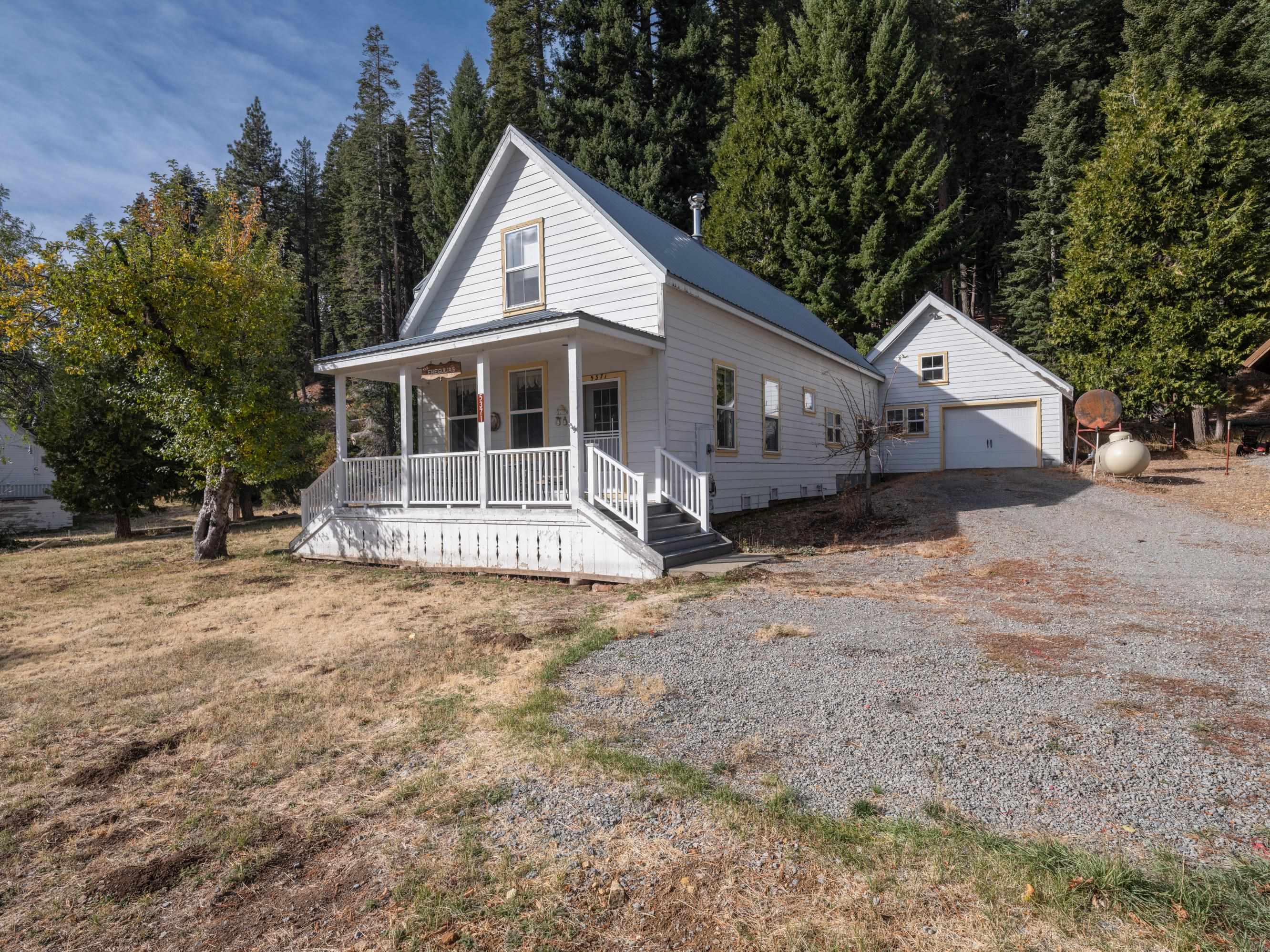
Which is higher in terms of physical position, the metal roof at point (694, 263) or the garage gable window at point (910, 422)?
the metal roof at point (694, 263)

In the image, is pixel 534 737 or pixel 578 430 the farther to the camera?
pixel 578 430

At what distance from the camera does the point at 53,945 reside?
7.64ft

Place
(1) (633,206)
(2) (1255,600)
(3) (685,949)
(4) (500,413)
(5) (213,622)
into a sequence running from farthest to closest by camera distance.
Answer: (1) (633,206), (4) (500,413), (5) (213,622), (2) (1255,600), (3) (685,949)

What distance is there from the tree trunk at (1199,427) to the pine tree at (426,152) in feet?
100

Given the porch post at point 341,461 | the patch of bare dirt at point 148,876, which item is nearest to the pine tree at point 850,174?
Result: the porch post at point 341,461

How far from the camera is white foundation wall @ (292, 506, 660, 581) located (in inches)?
362

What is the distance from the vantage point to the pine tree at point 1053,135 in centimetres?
2662

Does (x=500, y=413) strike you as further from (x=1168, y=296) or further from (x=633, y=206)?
(x=1168, y=296)

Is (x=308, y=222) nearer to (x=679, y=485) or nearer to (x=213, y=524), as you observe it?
(x=213, y=524)

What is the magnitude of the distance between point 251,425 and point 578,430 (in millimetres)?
6742

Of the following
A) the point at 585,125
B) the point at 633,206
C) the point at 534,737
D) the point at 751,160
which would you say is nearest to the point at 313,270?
the point at 585,125

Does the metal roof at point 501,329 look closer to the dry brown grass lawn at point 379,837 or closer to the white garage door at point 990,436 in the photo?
the dry brown grass lawn at point 379,837

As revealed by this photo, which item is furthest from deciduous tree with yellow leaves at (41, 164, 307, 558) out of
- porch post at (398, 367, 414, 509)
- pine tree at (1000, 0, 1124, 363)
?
pine tree at (1000, 0, 1124, 363)

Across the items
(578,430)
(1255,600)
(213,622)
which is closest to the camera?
(1255,600)
